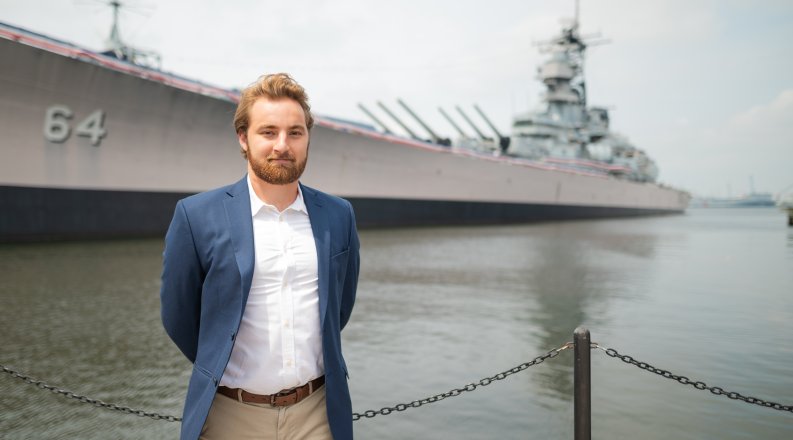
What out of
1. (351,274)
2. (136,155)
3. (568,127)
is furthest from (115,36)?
(568,127)

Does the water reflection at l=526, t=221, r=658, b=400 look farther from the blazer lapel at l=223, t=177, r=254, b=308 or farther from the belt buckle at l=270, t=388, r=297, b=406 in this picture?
the blazer lapel at l=223, t=177, r=254, b=308

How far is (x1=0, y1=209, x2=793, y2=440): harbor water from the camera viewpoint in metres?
4.26

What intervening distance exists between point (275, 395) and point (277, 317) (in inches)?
10.3

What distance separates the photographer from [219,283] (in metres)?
1.87

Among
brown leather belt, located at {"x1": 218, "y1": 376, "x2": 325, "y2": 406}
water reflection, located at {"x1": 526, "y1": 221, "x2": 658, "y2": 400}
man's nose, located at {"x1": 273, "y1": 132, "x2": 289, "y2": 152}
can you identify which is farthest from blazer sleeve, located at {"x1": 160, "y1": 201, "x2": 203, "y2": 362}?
water reflection, located at {"x1": 526, "y1": 221, "x2": 658, "y2": 400}

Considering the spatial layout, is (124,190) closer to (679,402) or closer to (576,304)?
(576,304)

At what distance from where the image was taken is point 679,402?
472 cm

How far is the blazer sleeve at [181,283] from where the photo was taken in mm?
1857

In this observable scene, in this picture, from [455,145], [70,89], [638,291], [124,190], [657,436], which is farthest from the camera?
[455,145]

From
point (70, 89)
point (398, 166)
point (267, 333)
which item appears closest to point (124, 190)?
point (70, 89)

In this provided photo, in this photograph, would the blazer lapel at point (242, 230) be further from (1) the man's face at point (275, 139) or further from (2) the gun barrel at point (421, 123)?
(2) the gun barrel at point (421, 123)

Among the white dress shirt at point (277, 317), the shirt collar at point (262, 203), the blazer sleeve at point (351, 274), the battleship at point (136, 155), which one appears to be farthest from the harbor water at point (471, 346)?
the battleship at point (136, 155)

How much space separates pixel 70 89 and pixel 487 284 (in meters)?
12.8

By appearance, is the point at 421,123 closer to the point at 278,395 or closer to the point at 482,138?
the point at 482,138
